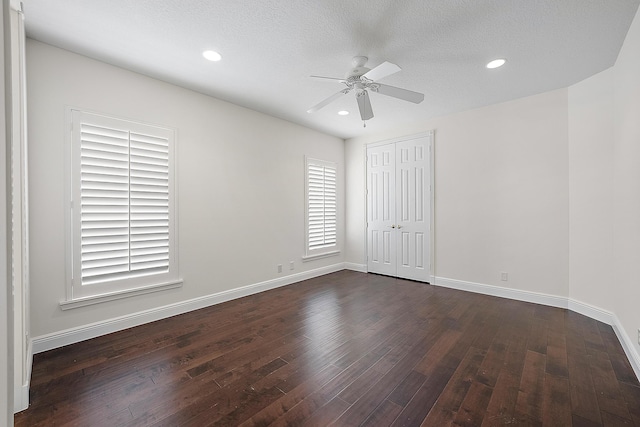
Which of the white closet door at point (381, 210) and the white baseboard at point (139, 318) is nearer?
the white baseboard at point (139, 318)

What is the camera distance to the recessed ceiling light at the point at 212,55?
271 centimetres

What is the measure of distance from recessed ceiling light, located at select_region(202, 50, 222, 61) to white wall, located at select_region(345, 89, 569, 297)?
3.38m

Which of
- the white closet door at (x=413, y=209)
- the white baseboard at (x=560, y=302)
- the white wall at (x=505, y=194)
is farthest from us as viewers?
the white closet door at (x=413, y=209)

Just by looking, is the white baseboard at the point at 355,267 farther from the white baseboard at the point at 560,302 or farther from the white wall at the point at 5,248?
the white wall at the point at 5,248

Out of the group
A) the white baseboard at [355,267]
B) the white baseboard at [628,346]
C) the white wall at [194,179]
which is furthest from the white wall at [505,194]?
the white wall at [194,179]

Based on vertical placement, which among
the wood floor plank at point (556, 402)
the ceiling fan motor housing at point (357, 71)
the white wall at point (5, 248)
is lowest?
the wood floor plank at point (556, 402)

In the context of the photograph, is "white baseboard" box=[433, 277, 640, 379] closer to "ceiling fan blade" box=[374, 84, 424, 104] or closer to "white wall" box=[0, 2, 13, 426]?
"ceiling fan blade" box=[374, 84, 424, 104]

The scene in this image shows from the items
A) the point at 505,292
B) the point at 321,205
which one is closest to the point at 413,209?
the point at 321,205

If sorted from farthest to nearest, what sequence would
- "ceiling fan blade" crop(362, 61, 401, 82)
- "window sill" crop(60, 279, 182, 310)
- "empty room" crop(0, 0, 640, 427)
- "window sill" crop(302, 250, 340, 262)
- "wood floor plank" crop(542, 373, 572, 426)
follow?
"window sill" crop(302, 250, 340, 262) → "window sill" crop(60, 279, 182, 310) → "ceiling fan blade" crop(362, 61, 401, 82) → "empty room" crop(0, 0, 640, 427) → "wood floor plank" crop(542, 373, 572, 426)

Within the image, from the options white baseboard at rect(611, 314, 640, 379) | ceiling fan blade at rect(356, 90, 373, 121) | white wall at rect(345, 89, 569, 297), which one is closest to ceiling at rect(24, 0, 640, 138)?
ceiling fan blade at rect(356, 90, 373, 121)

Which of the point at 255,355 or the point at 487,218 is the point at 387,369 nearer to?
the point at 255,355

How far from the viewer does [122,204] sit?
9.68 feet

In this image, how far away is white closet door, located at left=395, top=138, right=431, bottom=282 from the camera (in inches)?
188

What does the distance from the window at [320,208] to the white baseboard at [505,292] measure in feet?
6.87
